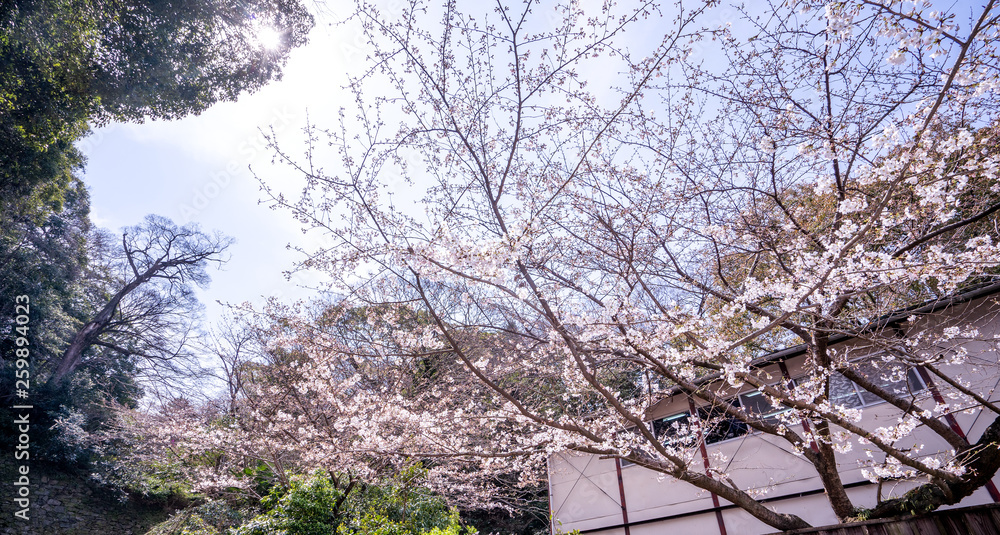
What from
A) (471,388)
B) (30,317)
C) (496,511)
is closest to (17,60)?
(30,317)

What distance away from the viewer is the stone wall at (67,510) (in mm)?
10156

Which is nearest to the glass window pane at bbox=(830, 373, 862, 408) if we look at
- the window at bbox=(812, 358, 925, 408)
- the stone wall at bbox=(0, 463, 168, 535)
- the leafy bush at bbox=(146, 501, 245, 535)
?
the window at bbox=(812, 358, 925, 408)

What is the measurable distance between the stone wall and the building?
1265 cm

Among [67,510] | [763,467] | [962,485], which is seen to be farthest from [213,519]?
[962,485]

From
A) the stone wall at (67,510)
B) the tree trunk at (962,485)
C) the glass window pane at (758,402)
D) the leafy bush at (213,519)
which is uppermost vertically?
the glass window pane at (758,402)

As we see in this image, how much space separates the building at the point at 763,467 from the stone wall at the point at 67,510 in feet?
41.5

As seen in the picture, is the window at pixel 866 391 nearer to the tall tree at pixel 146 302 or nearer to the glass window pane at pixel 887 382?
the glass window pane at pixel 887 382

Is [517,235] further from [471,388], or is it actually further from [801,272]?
[471,388]

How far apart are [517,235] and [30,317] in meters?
15.8

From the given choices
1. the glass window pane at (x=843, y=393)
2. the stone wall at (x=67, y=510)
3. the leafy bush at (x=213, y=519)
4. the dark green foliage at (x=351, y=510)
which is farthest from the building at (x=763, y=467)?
the stone wall at (x=67, y=510)

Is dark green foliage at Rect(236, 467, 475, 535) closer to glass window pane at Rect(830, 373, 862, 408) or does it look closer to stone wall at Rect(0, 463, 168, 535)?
glass window pane at Rect(830, 373, 862, 408)

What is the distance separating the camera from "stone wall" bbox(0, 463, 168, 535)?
1016cm

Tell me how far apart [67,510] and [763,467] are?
17.3m

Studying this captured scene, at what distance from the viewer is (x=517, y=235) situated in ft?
10.1
